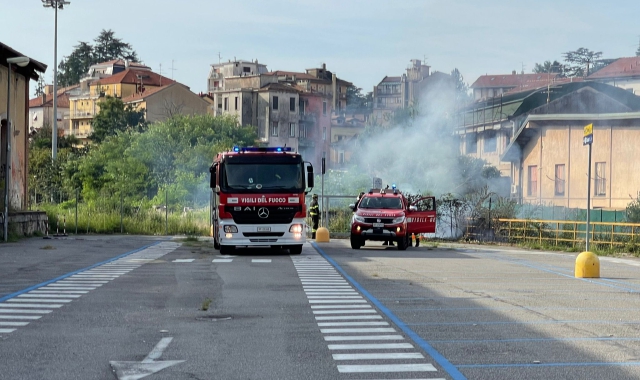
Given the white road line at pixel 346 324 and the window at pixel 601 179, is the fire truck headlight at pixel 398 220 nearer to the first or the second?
the window at pixel 601 179

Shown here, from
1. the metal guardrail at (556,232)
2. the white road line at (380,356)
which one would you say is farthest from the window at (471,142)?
the white road line at (380,356)

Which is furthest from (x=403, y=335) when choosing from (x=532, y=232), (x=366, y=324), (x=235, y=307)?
(x=532, y=232)

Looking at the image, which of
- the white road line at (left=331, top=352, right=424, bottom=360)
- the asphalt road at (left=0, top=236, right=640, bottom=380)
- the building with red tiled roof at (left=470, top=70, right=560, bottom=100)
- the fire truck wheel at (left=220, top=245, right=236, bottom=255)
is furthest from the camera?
the building with red tiled roof at (left=470, top=70, right=560, bottom=100)

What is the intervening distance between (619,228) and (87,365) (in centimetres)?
2892

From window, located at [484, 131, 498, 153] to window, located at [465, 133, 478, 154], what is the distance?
199 cm

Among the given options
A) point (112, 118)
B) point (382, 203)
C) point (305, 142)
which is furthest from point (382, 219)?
point (305, 142)

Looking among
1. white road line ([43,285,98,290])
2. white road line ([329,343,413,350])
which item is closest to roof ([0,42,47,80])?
white road line ([43,285,98,290])

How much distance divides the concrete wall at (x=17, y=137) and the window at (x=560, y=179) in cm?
2657

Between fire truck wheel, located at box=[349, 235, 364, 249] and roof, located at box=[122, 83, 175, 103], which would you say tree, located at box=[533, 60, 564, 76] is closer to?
roof, located at box=[122, 83, 175, 103]

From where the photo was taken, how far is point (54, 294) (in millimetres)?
15906

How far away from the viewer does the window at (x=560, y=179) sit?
51156 millimetres

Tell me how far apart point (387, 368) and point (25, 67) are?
122 feet

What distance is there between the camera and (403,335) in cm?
1133

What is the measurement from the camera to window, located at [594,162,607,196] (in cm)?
4812
